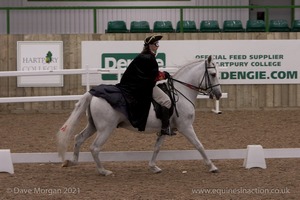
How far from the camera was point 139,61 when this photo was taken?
8.59 meters

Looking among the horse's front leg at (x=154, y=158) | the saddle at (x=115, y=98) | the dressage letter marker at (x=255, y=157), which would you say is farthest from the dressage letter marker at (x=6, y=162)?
the dressage letter marker at (x=255, y=157)

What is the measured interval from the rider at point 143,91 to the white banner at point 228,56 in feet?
28.1

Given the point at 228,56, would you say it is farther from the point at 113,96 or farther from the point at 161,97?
the point at 113,96

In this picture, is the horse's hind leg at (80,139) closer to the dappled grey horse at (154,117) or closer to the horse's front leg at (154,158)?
the dappled grey horse at (154,117)

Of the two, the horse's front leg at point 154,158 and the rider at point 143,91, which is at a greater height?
the rider at point 143,91

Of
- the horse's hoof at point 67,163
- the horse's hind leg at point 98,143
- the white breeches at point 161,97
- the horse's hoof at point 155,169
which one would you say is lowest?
the horse's hoof at point 155,169

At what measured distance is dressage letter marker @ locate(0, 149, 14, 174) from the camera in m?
8.68

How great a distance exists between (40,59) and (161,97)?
361 inches

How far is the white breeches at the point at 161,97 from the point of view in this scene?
28.2 ft

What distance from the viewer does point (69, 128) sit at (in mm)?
Answer: 8453

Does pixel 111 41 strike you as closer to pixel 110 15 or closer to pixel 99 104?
pixel 110 15

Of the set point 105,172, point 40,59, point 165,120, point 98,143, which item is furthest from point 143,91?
point 40,59

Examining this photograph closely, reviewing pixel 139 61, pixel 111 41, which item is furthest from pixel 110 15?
pixel 139 61

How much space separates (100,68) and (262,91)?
14.7 feet
